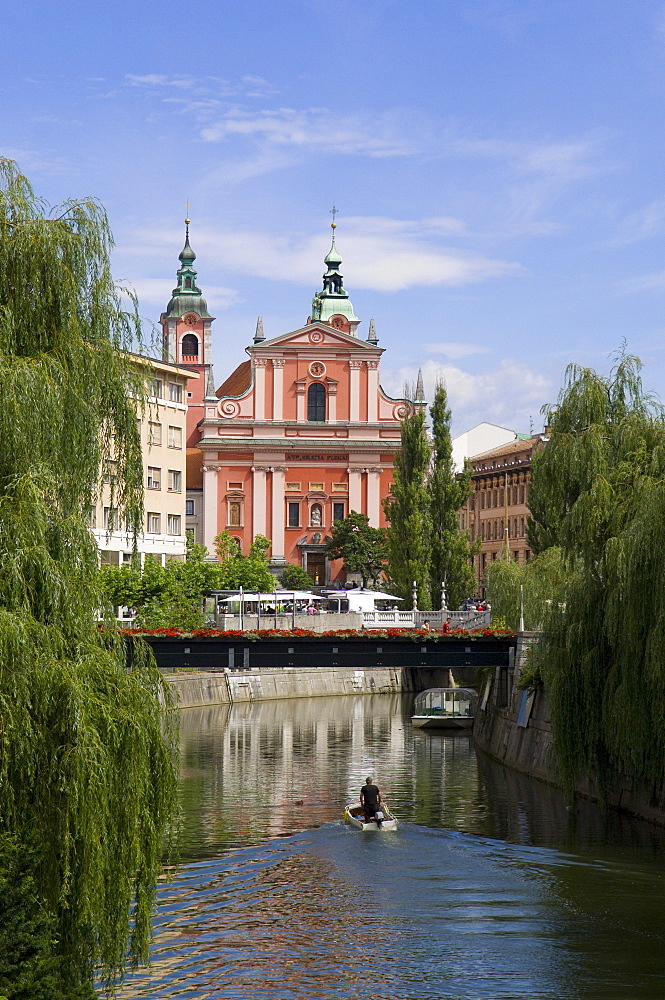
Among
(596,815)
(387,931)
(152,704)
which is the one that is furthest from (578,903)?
(152,704)

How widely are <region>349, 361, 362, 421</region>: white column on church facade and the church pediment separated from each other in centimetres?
137

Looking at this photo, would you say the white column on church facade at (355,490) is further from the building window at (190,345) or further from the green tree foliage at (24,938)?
the green tree foliage at (24,938)

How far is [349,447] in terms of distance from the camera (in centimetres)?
11525

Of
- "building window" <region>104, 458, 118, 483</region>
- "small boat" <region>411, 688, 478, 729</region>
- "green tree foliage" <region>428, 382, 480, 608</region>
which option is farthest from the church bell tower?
"building window" <region>104, 458, 118, 483</region>

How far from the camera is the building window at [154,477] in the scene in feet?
301

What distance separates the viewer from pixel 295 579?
108312 millimetres

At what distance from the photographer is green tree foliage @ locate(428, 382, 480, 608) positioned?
290 ft

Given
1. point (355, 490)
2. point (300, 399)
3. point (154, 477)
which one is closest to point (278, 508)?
point (355, 490)

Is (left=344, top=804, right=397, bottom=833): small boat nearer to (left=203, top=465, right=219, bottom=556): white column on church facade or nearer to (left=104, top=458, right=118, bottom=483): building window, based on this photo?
(left=104, top=458, right=118, bottom=483): building window

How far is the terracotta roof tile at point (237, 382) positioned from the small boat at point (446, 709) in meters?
62.2

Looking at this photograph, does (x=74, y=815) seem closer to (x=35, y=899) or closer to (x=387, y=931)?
(x=35, y=899)

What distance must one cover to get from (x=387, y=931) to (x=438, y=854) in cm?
745

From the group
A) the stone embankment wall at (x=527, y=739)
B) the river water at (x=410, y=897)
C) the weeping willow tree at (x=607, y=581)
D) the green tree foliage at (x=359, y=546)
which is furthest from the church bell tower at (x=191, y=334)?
the weeping willow tree at (x=607, y=581)

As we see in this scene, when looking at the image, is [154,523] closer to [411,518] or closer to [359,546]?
[411,518]
